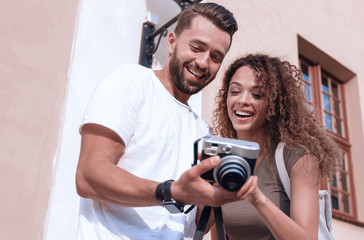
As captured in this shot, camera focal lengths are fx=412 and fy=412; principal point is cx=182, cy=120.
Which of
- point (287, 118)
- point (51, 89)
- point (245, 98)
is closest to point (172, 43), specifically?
point (245, 98)

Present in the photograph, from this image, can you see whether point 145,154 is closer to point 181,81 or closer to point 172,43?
point 181,81

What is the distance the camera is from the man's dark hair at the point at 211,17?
2.00 meters

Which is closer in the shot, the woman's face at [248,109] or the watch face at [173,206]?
the watch face at [173,206]

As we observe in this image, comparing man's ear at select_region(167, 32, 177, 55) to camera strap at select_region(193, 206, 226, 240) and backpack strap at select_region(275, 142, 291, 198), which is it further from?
camera strap at select_region(193, 206, 226, 240)

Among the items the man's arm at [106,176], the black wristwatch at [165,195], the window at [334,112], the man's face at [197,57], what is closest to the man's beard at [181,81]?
the man's face at [197,57]

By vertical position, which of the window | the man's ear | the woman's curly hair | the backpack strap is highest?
the window

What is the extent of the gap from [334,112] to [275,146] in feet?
13.7

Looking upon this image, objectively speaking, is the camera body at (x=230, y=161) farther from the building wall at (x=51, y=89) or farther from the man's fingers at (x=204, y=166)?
the building wall at (x=51, y=89)

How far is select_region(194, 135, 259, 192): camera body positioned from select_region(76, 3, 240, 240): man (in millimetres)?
37

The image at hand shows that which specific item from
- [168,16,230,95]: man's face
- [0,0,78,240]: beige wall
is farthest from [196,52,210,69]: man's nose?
[0,0,78,240]: beige wall

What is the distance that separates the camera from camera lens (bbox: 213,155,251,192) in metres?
1.19

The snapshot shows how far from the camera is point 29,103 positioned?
2885mm

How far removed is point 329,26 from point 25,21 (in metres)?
4.33

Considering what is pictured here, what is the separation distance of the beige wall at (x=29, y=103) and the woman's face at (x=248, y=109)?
1403mm
